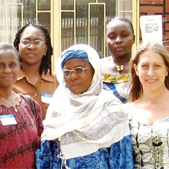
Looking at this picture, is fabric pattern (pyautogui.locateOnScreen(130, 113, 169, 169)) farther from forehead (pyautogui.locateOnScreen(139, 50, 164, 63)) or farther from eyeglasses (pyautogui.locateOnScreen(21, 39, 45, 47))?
eyeglasses (pyautogui.locateOnScreen(21, 39, 45, 47))

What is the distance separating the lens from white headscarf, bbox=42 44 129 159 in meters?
2.51

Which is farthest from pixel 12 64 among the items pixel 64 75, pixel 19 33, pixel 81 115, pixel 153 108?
pixel 153 108

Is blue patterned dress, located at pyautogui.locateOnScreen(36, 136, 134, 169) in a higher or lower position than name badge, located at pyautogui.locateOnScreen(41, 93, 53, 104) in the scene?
lower

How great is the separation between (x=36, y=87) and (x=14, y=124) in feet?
2.67

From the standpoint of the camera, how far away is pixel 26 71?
3.34m

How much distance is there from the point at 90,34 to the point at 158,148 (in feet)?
9.48

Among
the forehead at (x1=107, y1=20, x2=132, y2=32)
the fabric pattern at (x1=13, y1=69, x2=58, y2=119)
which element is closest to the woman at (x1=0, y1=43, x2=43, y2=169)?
the fabric pattern at (x1=13, y1=69, x2=58, y2=119)

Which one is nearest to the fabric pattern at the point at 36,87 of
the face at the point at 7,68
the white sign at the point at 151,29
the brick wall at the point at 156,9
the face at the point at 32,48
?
the face at the point at 32,48

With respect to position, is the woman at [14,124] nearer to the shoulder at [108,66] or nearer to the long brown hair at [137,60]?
the long brown hair at [137,60]

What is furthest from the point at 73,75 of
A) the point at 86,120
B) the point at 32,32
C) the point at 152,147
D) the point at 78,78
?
the point at 32,32

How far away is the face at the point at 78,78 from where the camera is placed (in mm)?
2572

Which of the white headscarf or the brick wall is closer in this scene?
the white headscarf

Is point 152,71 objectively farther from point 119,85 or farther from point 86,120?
point 119,85

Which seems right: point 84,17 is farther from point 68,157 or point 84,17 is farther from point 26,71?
point 68,157
